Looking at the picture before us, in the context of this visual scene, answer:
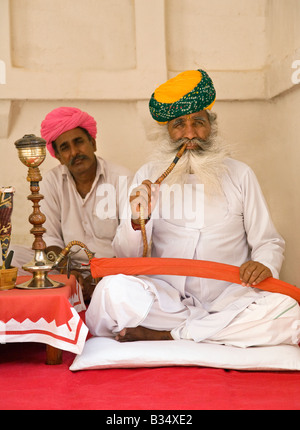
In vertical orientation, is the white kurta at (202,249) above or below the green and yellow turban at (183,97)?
below

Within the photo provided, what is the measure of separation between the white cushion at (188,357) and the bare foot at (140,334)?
19cm

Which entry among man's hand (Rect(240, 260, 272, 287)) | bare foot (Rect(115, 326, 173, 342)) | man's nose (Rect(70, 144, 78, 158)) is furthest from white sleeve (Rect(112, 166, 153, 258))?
man's nose (Rect(70, 144, 78, 158))

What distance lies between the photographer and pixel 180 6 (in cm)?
536

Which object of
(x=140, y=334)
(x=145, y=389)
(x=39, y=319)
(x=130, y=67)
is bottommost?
(x=145, y=389)

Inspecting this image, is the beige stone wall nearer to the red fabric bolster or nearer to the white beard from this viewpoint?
the white beard

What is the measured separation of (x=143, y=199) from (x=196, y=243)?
20.1 inches

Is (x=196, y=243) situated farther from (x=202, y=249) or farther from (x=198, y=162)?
(x=198, y=162)

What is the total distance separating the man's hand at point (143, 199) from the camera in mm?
3289

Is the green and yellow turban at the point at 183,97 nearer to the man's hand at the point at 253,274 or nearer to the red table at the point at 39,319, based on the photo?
the man's hand at the point at 253,274

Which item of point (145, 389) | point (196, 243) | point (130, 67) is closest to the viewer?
point (145, 389)

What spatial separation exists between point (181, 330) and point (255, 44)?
3166 millimetres

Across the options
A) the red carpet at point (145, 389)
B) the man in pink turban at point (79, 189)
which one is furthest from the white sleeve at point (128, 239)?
the man in pink turban at point (79, 189)

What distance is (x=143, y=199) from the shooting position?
10.8 feet

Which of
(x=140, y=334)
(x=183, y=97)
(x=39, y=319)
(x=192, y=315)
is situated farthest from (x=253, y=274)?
(x=183, y=97)
